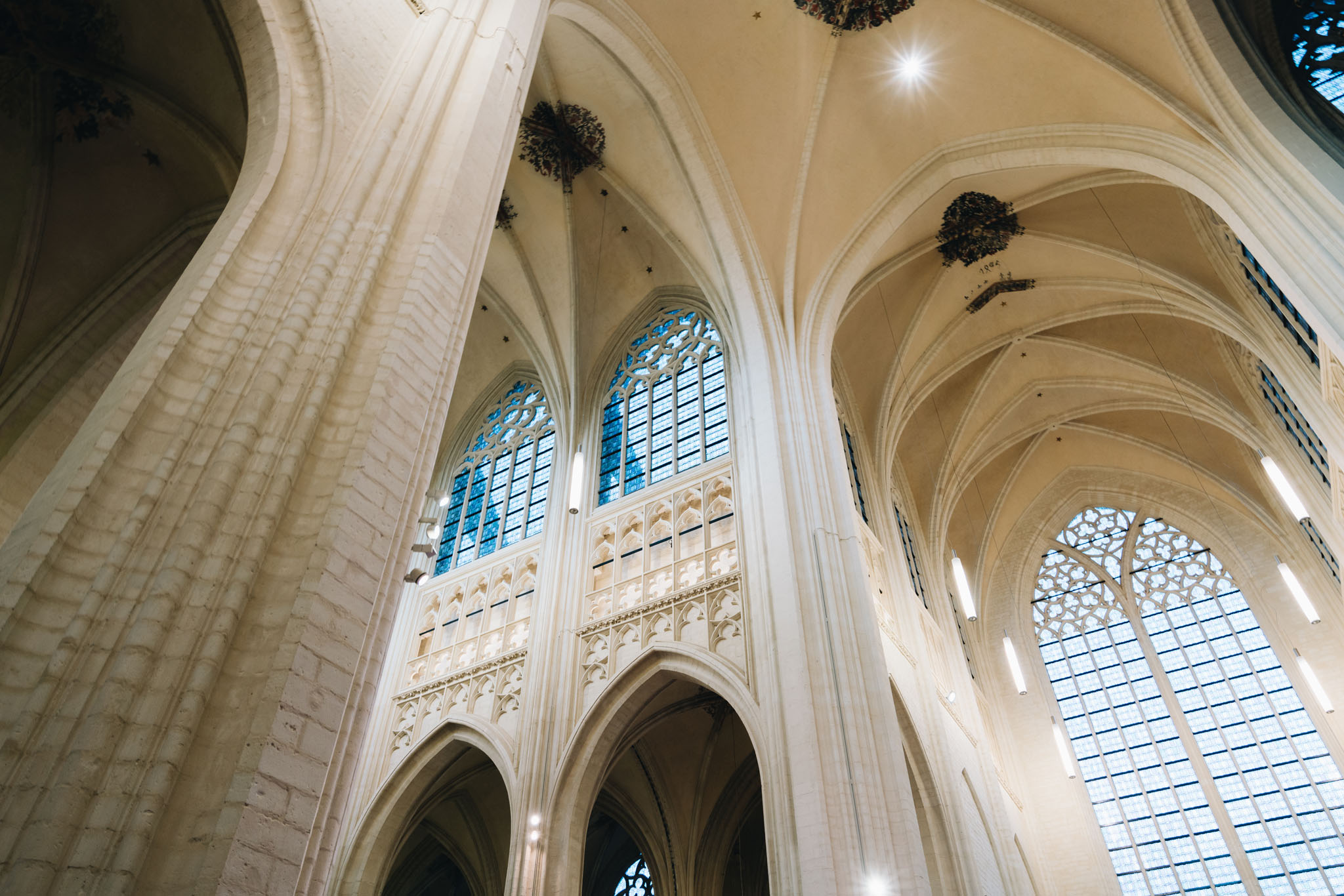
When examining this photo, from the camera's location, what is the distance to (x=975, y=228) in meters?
13.8

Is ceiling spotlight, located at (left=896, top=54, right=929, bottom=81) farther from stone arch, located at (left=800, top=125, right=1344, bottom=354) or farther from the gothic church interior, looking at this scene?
stone arch, located at (left=800, top=125, right=1344, bottom=354)

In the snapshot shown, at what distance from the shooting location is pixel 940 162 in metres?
12.9

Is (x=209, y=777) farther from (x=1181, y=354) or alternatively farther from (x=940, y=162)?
(x=1181, y=354)

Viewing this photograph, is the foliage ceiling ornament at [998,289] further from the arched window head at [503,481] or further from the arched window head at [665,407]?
the arched window head at [503,481]

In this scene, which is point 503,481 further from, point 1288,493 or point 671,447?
point 1288,493

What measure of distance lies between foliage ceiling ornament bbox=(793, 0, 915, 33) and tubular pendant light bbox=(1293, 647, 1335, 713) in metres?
12.1

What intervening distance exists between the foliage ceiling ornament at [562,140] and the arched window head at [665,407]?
2.76 metres

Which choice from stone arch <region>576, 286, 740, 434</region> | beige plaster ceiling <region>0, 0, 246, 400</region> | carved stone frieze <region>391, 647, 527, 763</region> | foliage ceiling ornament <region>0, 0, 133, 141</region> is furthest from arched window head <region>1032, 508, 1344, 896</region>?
foliage ceiling ornament <region>0, 0, 133, 141</region>

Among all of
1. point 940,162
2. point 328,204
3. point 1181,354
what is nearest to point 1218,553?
point 1181,354

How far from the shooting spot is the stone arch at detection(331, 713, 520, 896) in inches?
397

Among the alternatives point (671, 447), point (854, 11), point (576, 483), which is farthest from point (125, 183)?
point (854, 11)

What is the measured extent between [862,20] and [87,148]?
9496 millimetres

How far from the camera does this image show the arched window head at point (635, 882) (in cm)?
1388

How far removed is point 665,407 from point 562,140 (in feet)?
14.4
